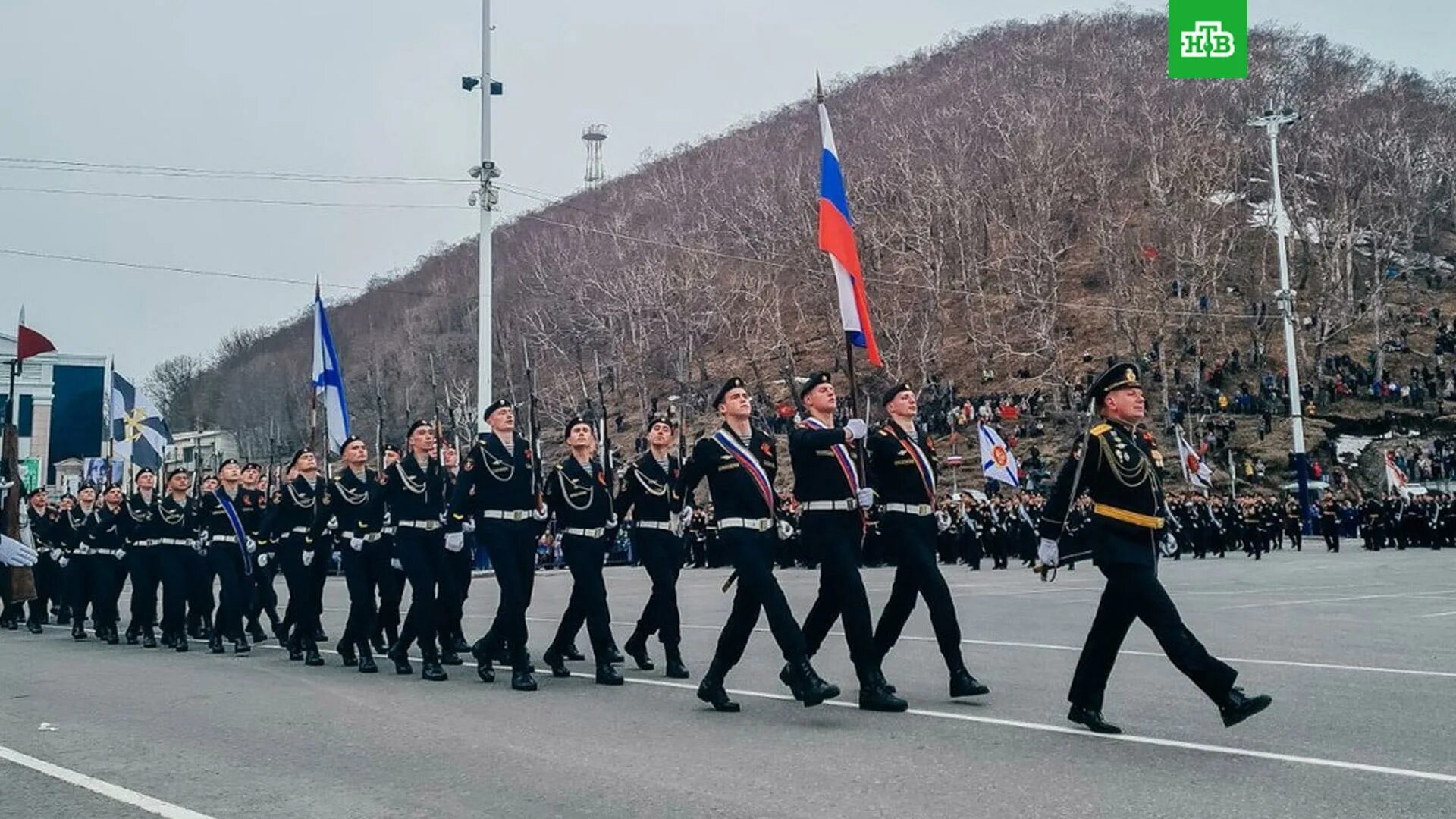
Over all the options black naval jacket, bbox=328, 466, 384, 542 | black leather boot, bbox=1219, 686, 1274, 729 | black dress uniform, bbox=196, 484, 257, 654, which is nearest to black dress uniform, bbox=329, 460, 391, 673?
black naval jacket, bbox=328, 466, 384, 542

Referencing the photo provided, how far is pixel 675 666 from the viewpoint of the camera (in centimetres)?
1047

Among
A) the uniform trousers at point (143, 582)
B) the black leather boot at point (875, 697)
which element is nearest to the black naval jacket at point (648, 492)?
the black leather boot at point (875, 697)

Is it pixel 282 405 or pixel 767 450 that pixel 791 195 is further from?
pixel 767 450

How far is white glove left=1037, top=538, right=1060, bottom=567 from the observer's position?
24.9 ft

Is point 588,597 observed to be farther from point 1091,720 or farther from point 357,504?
point 1091,720

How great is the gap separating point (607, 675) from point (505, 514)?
1498mm

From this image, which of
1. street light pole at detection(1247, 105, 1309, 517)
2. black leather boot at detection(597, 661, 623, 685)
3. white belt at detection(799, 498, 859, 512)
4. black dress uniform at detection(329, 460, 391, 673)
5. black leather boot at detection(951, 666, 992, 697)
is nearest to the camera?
black leather boot at detection(951, 666, 992, 697)

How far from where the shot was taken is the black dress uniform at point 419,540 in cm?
1116

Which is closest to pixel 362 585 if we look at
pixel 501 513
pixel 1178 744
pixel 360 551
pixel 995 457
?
pixel 360 551

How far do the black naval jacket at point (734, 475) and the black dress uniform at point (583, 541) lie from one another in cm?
176

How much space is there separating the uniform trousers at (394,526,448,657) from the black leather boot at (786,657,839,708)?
403 centimetres

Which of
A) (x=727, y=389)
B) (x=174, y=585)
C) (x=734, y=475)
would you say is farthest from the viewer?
(x=174, y=585)

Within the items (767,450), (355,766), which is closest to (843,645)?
(767,450)

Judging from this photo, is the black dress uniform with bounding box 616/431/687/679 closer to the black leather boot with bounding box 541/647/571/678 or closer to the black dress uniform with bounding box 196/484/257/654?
the black leather boot with bounding box 541/647/571/678
